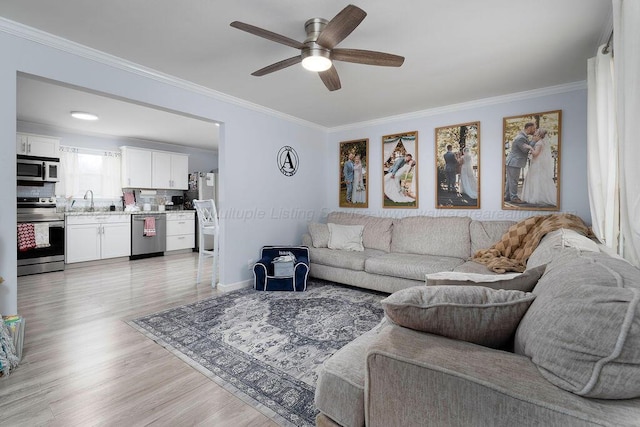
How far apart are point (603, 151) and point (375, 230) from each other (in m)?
2.61

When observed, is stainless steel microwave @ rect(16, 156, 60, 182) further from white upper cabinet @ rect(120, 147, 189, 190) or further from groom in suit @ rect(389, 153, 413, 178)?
groom in suit @ rect(389, 153, 413, 178)

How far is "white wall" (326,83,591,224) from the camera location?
3.35m

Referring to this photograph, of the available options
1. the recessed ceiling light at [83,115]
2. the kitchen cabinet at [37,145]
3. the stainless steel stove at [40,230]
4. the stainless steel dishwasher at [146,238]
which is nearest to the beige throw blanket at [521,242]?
the recessed ceiling light at [83,115]

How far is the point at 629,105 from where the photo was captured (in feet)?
4.12

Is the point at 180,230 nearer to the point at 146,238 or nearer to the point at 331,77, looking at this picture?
the point at 146,238

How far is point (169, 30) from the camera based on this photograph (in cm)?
232

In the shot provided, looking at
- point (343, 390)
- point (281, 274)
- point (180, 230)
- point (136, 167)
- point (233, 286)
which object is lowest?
point (233, 286)

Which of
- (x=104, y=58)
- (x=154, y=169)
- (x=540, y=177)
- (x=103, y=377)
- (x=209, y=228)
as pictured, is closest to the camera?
(x=103, y=377)

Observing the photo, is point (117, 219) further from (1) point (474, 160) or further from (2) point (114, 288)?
(1) point (474, 160)

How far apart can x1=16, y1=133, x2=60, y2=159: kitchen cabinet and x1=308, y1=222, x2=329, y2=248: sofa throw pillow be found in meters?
4.76

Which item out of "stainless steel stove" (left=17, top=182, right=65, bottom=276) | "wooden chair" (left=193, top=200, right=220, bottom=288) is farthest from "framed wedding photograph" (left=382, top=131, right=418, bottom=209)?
"stainless steel stove" (left=17, top=182, right=65, bottom=276)

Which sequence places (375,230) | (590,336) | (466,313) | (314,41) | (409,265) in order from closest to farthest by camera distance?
(590,336) < (466,313) < (314,41) < (409,265) < (375,230)

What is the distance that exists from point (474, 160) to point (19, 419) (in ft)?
15.5

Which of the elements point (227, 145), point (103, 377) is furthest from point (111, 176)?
point (103, 377)
